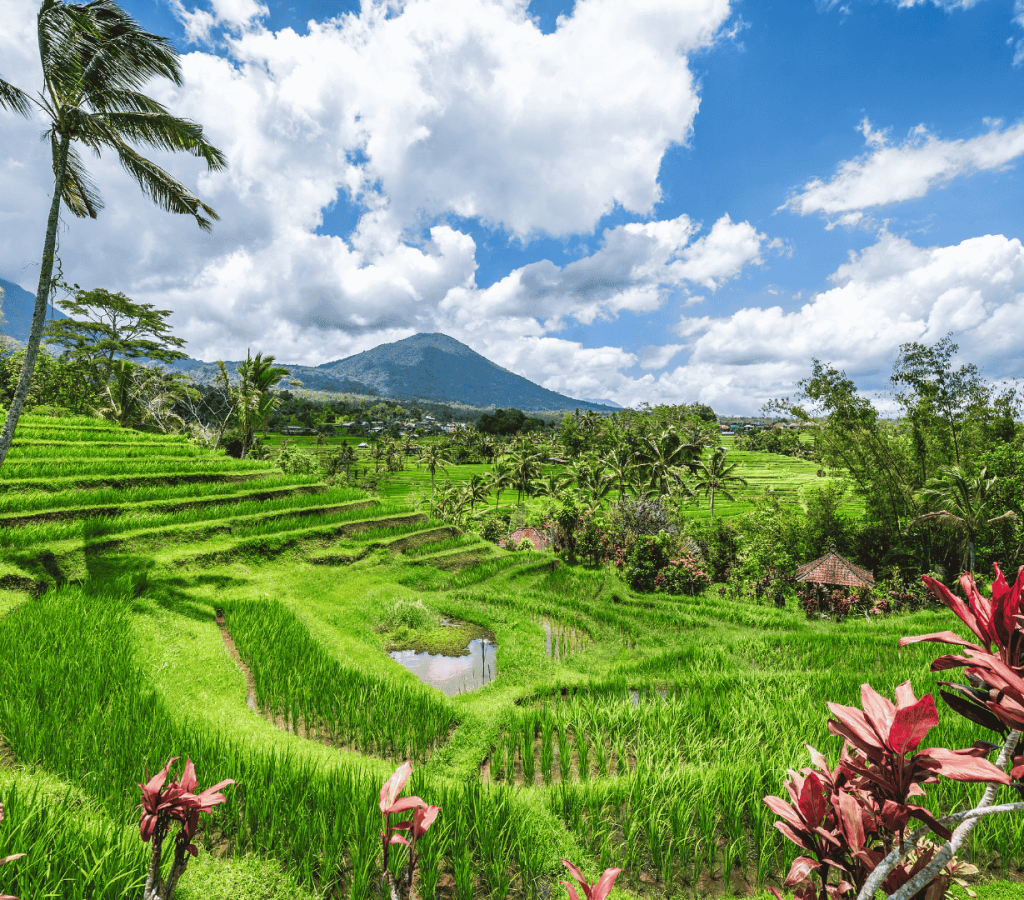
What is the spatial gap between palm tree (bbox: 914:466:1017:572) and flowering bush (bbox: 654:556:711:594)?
25.0 feet

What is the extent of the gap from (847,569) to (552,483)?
77.3 ft

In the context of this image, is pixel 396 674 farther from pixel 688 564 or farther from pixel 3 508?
pixel 688 564

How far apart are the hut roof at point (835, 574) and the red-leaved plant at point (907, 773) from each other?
45.8 feet

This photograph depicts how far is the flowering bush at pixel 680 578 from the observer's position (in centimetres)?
1362

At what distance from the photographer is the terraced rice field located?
124 inches

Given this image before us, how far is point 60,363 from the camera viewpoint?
84.5ft

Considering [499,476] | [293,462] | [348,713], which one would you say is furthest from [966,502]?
[293,462]

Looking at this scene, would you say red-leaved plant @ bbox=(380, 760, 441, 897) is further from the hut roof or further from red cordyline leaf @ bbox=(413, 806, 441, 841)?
the hut roof

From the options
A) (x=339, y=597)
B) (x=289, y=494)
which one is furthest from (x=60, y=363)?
(x=339, y=597)

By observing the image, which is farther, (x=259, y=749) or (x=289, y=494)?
(x=289, y=494)

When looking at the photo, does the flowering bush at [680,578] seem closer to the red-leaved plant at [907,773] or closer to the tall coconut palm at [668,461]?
the red-leaved plant at [907,773]

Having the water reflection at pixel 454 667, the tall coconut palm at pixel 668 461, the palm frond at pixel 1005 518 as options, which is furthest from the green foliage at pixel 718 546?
the water reflection at pixel 454 667

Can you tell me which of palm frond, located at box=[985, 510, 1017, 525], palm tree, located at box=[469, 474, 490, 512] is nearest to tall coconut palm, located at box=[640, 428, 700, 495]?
palm tree, located at box=[469, 474, 490, 512]

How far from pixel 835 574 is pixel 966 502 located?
5743 millimetres
